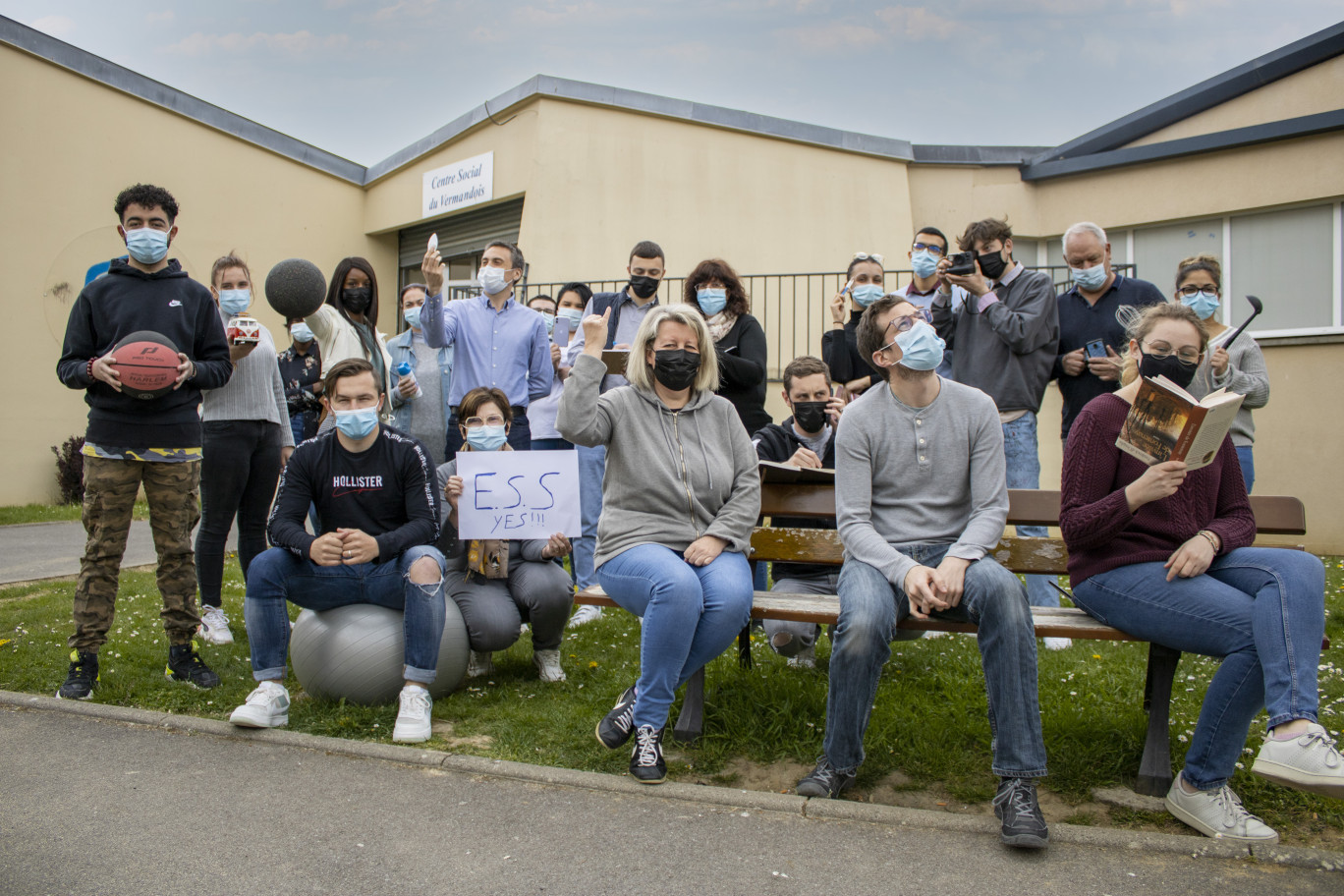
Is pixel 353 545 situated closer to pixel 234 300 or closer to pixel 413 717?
pixel 413 717

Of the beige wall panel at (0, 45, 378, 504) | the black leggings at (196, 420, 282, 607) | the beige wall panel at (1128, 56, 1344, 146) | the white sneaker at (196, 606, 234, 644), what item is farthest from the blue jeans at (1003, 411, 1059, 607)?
the beige wall panel at (0, 45, 378, 504)

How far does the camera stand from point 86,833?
125 inches

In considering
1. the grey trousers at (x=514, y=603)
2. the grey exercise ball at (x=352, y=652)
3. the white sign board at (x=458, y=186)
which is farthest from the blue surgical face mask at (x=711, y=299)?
the white sign board at (x=458, y=186)

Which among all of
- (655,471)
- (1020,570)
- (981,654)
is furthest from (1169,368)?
(655,471)

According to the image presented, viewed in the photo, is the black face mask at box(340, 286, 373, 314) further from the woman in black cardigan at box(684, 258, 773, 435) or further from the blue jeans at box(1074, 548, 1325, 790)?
the blue jeans at box(1074, 548, 1325, 790)

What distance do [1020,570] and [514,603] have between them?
8.08 ft

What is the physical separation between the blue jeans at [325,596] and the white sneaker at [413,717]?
0.08 meters

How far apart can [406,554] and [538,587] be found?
0.73 meters

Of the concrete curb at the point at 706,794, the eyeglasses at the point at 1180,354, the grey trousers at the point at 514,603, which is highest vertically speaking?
the eyeglasses at the point at 1180,354

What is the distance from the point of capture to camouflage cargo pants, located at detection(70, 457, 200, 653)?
467cm

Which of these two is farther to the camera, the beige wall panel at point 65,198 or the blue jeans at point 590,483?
the beige wall panel at point 65,198

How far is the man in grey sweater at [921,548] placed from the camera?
3.26m

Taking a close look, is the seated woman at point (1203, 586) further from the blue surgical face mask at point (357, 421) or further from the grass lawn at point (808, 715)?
the blue surgical face mask at point (357, 421)

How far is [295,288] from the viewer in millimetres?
5629
